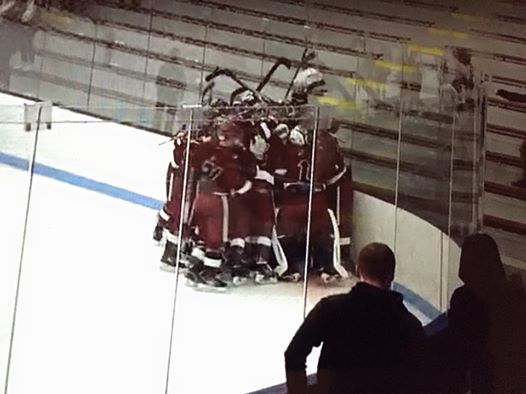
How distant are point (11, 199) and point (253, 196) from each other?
0.25m

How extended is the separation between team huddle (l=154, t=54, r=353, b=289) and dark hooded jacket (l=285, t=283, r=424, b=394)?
0.20 feet

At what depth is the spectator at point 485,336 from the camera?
0.54 meters

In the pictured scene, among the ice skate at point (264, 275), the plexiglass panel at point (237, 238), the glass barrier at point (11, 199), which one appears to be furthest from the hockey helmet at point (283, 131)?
the glass barrier at point (11, 199)

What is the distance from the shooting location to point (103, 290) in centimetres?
71

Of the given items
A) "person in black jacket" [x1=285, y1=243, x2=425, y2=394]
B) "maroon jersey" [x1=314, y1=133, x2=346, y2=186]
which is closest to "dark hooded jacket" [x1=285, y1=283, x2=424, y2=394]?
"person in black jacket" [x1=285, y1=243, x2=425, y2=394]

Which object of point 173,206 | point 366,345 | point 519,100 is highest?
point 519,100

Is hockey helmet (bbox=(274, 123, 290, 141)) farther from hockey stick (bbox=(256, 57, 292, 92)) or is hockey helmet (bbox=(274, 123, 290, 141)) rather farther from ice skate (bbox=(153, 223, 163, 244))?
ice skate (bbox=(153, 223, 163, 244))

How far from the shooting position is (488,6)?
0.61m

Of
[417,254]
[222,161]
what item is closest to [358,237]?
[417,254]

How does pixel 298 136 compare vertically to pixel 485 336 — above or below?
above

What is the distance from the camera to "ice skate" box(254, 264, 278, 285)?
66 cm

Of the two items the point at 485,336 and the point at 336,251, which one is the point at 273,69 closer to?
the point at 336,251

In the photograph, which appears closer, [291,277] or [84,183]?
[291,277]

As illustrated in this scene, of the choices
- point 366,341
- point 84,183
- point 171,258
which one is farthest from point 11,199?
point 366,341
